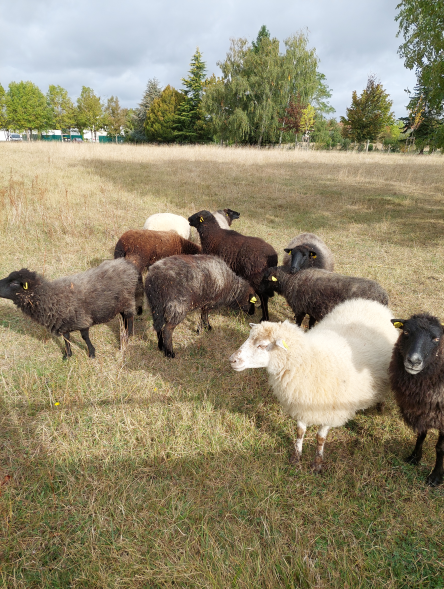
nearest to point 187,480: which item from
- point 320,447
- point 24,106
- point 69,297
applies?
point 320,447

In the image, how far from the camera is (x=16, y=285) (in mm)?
3854

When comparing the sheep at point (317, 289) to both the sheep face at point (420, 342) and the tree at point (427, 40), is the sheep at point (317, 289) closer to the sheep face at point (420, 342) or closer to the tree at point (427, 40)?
the sheep face at point (420, 342)

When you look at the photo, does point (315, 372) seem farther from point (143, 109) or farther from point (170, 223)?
point (143, 109)

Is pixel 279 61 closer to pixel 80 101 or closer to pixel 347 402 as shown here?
pixel 80 101

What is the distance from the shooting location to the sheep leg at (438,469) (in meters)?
2.72

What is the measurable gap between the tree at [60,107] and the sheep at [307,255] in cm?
5236

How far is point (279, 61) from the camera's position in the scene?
3281 cm

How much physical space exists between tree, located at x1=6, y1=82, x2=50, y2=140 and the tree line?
12 millimetres

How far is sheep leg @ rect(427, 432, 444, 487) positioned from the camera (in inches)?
107

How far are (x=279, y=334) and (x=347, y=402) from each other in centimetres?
84

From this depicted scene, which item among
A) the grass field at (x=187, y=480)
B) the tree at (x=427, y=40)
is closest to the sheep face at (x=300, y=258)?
the grass field at (x=187, y=480)

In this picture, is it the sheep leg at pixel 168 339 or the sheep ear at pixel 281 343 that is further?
the sheep leg at pixel 168 339

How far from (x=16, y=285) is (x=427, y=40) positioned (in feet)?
41.4

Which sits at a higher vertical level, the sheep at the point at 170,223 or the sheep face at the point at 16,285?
the sheep at the point at 170,223
